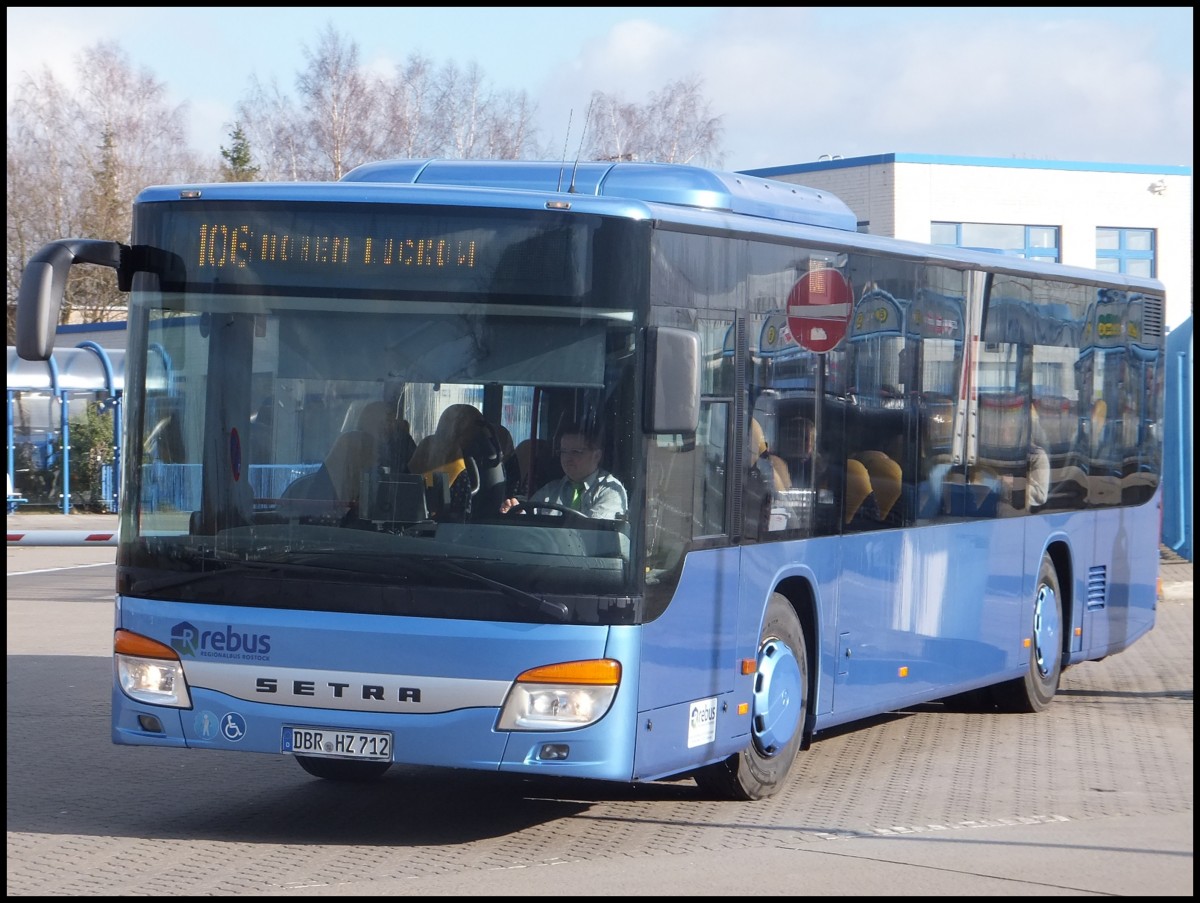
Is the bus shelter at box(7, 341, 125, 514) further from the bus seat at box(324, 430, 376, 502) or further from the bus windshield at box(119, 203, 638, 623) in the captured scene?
the bus seat at box(324, 430, 376, 502)

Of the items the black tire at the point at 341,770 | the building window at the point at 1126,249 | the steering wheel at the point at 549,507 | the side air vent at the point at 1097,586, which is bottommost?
the black tire at the point at 341,770

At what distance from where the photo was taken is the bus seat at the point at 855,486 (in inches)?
367

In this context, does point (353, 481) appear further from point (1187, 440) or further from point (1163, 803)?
point (1187, 440)

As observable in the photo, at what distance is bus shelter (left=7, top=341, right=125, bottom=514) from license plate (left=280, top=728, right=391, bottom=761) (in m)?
26.6

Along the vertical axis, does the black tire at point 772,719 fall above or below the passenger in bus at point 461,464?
below

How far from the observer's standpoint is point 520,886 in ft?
21.4

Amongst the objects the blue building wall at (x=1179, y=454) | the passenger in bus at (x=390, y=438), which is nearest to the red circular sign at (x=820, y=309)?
the passenger in bus at (x=390, y=438)

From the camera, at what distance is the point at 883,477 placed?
9742 millimetres

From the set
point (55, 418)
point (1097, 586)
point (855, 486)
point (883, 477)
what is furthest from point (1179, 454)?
point (55, 418)

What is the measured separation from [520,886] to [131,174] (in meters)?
55.6

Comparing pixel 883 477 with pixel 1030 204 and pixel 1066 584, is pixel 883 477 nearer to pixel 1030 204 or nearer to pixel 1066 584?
pixel 1066 584

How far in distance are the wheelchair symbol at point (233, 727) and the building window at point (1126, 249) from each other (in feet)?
125

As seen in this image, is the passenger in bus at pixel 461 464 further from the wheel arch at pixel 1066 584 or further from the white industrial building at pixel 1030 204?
the white industrial building at pixel 1030 204

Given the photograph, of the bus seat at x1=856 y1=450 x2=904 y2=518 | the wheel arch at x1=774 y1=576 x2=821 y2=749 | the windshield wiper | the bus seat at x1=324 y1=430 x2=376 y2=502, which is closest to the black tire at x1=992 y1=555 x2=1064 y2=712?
the bus seat at x1=856 y1=450 x2=904 y2=518
